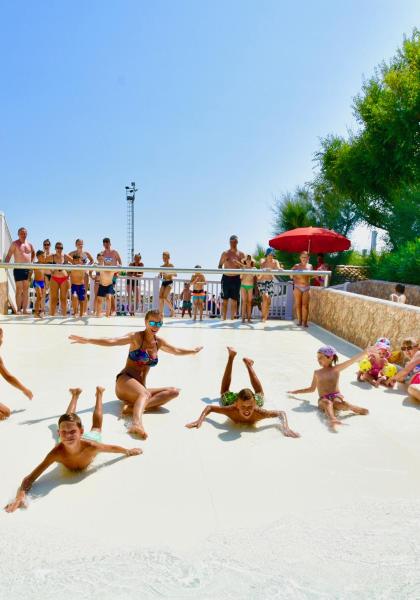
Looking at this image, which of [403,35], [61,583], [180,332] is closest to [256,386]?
[61,583]

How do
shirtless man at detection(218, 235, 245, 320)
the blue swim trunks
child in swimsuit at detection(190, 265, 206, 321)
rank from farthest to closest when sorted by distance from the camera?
child in swimsuit at detection(190, 265, 206, 321) → the blue swim trunks → shirtless man at detection(218, 235, 245, 320)

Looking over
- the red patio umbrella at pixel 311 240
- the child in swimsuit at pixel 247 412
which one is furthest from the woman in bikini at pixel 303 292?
the child in swimsuit at pixel 247 412

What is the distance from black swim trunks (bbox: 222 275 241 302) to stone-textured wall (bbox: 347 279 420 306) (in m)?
4.67

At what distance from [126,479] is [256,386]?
1.95m

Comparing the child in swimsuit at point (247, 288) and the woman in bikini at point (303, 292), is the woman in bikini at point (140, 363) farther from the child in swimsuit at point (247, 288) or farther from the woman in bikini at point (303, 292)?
the child in swimsuit at point (247, 288)

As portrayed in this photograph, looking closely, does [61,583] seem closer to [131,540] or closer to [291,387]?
[131,540]

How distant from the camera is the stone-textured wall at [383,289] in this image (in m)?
12.5

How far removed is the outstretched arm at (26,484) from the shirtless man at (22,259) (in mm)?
8709

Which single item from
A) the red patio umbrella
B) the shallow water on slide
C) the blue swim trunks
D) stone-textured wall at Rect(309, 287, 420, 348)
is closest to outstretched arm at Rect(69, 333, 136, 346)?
the shallow water on slide

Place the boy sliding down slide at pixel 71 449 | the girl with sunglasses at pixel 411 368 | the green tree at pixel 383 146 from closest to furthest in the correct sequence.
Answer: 1. the boy sliding down slide at pixel 71 449
2. the girl with sunglasses at pixel 411 368
3. the green tree at pixel 383 146

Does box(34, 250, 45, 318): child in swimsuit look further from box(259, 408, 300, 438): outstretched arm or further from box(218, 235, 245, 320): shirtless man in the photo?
box(259, 408, 300, 438): outstretched arm

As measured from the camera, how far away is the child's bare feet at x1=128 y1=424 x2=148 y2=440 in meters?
3.79

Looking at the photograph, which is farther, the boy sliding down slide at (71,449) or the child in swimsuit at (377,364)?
the child in swimsuit at (377,364)

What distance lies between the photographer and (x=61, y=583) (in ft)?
7.03
